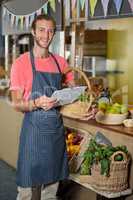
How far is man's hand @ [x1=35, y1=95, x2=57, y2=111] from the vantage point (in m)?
2.18

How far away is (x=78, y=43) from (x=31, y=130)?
1.24 m

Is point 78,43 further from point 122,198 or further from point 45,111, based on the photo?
point 122,198

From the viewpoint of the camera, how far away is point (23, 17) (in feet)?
12.6

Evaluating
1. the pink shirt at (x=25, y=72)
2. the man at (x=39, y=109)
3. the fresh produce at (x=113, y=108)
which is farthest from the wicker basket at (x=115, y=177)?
the pink shirt at (x=25, y=72)

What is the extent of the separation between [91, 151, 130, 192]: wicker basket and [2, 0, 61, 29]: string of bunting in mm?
1591

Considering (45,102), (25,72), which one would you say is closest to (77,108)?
(45,102)

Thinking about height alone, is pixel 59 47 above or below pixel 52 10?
below

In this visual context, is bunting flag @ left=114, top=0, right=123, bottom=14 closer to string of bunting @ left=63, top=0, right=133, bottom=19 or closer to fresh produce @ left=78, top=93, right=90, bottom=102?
string of bunting @ left=63, top=0, right=133, bottom=19

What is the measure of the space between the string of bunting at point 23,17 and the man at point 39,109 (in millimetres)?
1201

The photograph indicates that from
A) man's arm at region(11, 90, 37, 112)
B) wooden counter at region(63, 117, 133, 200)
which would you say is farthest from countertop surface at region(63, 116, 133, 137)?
man's arm at region(11, 90, 37, 112)

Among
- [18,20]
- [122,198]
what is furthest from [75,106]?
[18,20]

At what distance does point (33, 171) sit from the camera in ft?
7.59

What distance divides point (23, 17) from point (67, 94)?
1838mm

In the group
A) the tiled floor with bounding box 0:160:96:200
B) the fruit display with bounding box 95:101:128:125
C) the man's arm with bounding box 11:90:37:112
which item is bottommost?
the tiled floor with bounding box 0:160:96:200
